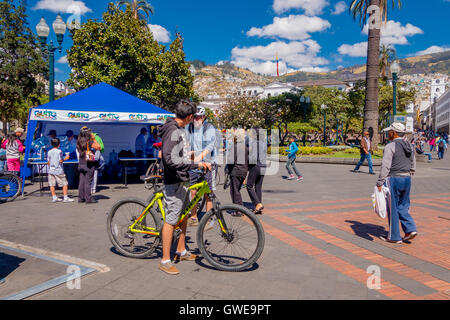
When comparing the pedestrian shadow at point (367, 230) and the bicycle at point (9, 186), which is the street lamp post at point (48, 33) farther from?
the pedestrian shadow at point (367, 230)

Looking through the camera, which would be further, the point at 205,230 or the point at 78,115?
the point at 78,115

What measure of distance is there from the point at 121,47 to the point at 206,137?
62.0 ft

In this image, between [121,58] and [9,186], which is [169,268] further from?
[121,58]

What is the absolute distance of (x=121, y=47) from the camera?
74.0ft

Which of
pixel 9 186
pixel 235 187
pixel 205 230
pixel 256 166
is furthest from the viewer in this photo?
pixel 9 186

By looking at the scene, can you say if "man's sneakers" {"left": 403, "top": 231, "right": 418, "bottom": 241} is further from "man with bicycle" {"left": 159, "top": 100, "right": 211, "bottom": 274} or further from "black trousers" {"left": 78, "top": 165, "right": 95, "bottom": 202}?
"black trousers" {"left": 78, "top": 165, "right": 95, "bottom": 202}

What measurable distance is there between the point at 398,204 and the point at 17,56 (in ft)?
85.3

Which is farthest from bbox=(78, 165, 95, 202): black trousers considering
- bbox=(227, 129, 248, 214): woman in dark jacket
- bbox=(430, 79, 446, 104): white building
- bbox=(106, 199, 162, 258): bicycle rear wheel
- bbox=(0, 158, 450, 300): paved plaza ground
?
bbox=(430, 79, 446, 104): white building

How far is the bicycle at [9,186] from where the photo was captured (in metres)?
8.69

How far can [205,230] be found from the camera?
4098mm

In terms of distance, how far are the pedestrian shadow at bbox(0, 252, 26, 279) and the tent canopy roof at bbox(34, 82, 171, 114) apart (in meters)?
6.63

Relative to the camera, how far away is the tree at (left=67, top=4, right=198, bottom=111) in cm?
2234

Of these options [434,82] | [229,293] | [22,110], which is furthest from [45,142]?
[434,82]

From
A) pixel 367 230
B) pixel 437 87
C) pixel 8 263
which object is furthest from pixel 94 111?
pixel 437 87
